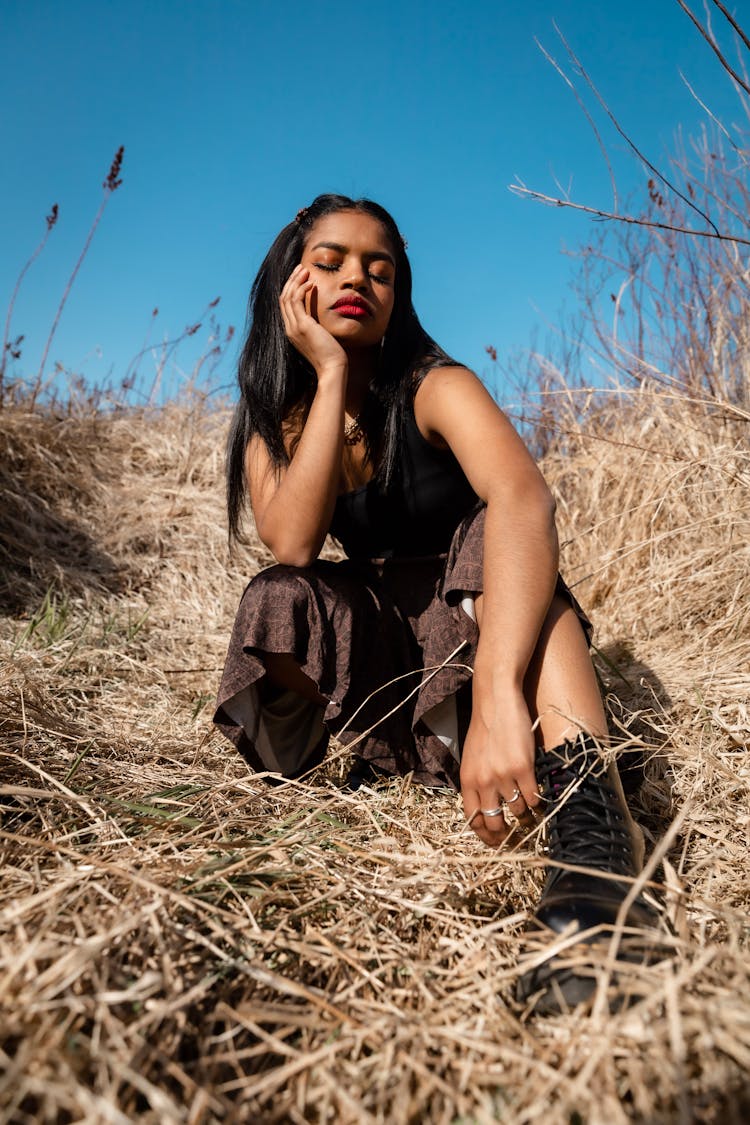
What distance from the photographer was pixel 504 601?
1.26 meters

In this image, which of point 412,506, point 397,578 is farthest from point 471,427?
point 397,578

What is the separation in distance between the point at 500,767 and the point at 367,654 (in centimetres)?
53

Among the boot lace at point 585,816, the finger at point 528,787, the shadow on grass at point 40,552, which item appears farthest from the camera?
the shadow on grass at point 40,552

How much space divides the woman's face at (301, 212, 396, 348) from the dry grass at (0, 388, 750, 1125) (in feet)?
3.45

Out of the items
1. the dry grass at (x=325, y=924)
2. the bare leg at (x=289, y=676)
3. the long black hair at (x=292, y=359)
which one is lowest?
the dry grass at (x=325, y=924)

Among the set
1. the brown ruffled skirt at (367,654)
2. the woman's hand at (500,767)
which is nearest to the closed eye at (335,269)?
the brown ruffled skirt at (367,654)

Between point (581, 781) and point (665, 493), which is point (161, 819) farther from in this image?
point (665, 493)

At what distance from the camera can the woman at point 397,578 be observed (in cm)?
120

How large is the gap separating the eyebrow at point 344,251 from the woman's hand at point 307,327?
0.07 m

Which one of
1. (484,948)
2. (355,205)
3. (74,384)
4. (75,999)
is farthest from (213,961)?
(74,384)

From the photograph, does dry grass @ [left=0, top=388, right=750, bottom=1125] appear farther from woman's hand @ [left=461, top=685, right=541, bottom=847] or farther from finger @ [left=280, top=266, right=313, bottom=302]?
finger @ [left=280, top=266, right=313, bottom=302]

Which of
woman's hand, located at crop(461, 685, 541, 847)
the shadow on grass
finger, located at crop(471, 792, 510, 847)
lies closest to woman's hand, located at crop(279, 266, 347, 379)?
woman's hand, located at crop(461, 685, 541, 847)

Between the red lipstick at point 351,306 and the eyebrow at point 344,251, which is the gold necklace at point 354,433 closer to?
the red lipstick at point 351,306

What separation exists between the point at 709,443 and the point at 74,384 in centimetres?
379
